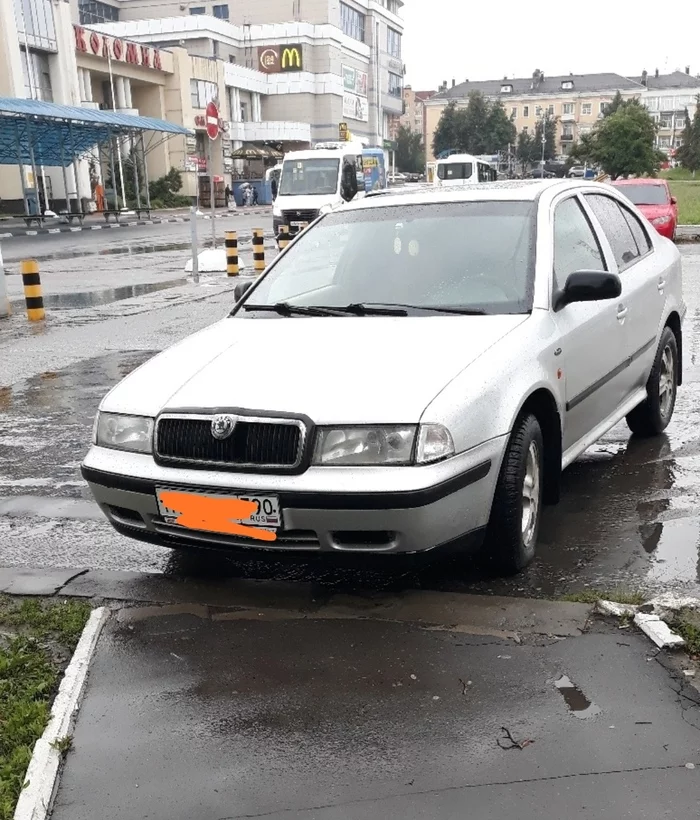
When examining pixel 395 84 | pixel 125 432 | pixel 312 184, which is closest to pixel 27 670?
pixel 125 432

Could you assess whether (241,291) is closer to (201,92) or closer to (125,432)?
(125,432)

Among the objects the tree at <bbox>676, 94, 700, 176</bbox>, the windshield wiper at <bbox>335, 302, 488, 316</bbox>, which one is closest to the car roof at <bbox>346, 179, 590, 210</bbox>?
the windshield wiper at <bbox>335, 302, 488, 316</bbox>

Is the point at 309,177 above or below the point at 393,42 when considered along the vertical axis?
below

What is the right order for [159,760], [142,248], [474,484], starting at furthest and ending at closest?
[142,248]
[474,484]
[159,760]

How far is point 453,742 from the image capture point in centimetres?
289

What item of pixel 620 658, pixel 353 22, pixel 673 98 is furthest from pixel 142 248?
pixel 673 98

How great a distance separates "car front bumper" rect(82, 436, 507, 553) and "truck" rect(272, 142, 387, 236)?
24.8 m

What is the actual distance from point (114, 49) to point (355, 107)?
123ft

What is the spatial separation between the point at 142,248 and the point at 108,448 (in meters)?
24.3

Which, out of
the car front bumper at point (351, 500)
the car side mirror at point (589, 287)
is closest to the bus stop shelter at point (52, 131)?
the car side mirror at point (589, 287)

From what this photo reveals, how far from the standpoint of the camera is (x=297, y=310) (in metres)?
4.80

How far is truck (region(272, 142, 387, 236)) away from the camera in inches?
1118

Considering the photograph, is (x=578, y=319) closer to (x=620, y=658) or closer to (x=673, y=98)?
(x=620, y=658)

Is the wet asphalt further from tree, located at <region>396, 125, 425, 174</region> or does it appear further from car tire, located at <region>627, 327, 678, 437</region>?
tree, located at <region>396, 125, 425, 174</region>
